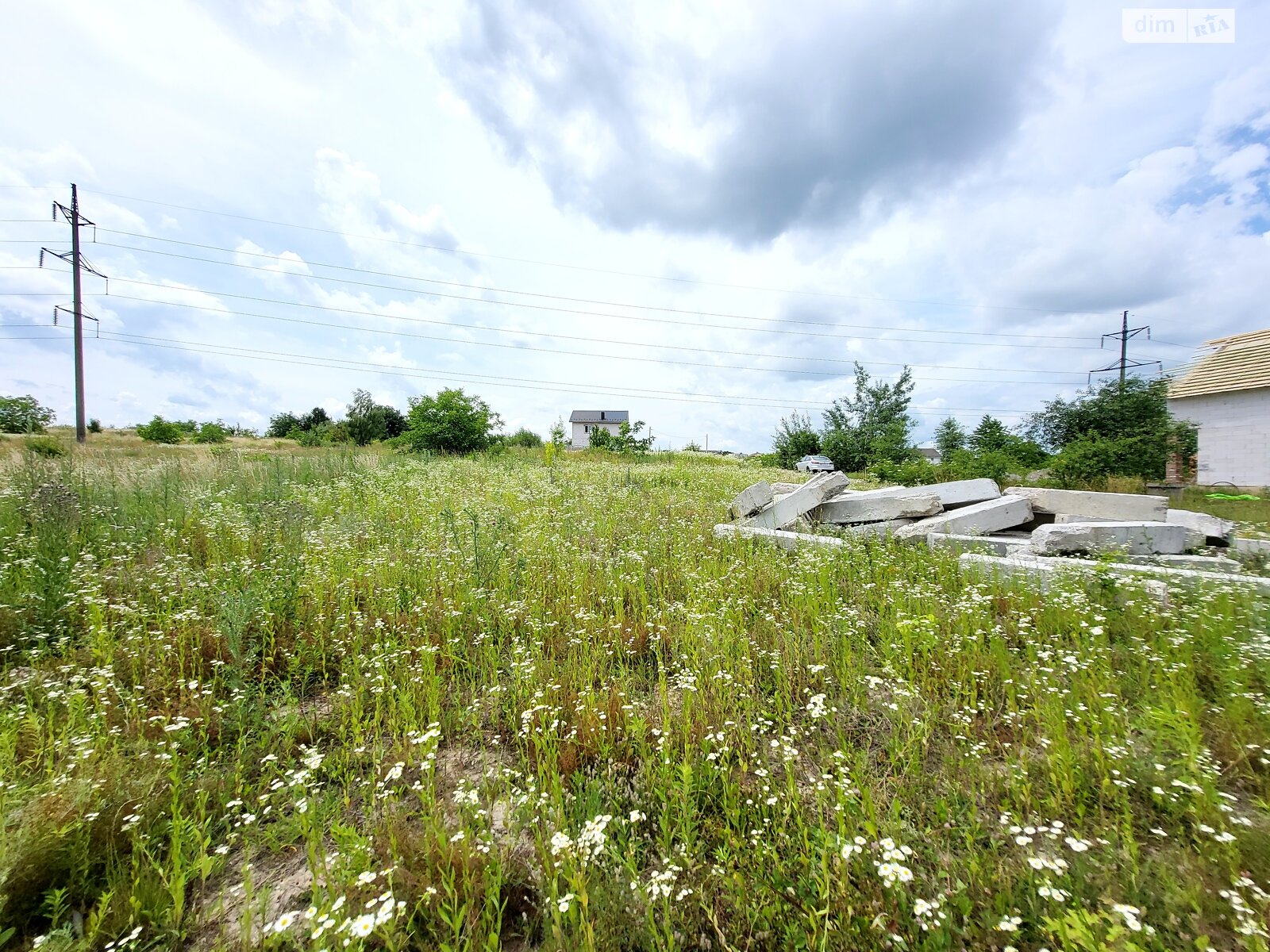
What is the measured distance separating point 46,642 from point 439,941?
376cm

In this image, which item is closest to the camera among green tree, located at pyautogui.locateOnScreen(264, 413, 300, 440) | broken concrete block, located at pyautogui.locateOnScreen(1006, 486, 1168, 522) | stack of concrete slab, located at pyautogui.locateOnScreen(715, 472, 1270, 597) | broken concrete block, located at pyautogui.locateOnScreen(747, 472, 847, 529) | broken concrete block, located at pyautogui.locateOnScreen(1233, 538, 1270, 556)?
stack of concrete slab, located at pyautogui.locateOnScreen(715, 472, 1270, 597)

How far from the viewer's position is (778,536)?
5.91 meters

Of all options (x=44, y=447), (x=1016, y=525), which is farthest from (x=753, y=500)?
(x=44, y=447)

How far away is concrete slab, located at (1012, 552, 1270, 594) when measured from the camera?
147 inches

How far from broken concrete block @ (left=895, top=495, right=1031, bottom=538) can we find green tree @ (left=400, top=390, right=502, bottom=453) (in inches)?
743

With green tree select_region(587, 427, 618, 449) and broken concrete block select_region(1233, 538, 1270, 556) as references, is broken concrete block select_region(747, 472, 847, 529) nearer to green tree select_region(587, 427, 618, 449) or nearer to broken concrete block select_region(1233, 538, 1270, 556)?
broken concrete block select_region(1233, 538, 1270, 556)

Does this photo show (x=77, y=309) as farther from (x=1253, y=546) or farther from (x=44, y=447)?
(x=1253, y=546)

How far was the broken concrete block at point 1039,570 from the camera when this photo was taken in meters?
3.65

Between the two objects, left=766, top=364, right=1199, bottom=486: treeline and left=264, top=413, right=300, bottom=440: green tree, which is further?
left=264, top=413, right=300, bottom=440: green tree

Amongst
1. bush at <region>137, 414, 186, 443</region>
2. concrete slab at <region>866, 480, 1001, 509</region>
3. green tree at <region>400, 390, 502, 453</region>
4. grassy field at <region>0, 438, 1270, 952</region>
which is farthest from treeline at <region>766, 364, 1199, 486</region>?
bush at <region>137, 414, 186, 443</region>

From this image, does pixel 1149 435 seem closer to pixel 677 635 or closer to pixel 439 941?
pixel 677 635

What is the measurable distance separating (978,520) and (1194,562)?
1.81 m

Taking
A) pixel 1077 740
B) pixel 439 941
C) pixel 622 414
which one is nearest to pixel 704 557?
pixel 1077 740

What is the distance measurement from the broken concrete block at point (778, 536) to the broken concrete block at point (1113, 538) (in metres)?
2.12
